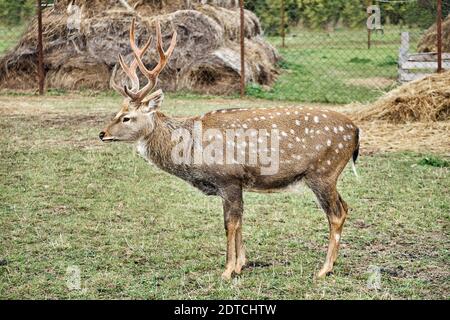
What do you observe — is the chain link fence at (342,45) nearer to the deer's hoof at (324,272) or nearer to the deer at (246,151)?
the deer at (246,151)

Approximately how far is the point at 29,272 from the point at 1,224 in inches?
58.3

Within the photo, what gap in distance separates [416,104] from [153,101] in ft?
22.0

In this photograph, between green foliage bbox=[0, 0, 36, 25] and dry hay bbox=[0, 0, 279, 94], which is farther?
green foliage bbox=[0, 0, 36, 25]

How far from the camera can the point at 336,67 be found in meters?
20.9

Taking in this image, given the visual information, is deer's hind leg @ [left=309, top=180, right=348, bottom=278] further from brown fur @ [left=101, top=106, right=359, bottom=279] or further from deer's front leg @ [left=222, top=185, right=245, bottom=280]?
deer's front leg @ [left=222, top=185, right=245, bottom=280]

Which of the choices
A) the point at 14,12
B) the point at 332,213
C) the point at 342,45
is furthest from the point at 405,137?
the point at 14,12

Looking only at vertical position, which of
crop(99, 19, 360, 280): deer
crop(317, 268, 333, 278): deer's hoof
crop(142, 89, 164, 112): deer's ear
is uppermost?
crop(142, 89, 164, 112): deer's ear

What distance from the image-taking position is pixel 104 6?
17.9 m

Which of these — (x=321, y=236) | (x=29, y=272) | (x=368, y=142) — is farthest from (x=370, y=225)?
(x=368, y=142)

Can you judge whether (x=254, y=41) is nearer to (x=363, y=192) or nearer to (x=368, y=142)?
(x=368, y=142)

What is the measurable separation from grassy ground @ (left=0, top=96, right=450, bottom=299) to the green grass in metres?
5.53

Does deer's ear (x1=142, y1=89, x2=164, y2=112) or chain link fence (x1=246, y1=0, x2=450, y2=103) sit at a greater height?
deer's ear (x1=142, y1=89, x2=164, y2=112)

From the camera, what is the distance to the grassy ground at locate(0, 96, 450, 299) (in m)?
5.75

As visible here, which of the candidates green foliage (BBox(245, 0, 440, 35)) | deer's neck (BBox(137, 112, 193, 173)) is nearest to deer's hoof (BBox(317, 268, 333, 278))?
deer's neck (BBox(137, 112, 193, 173))
